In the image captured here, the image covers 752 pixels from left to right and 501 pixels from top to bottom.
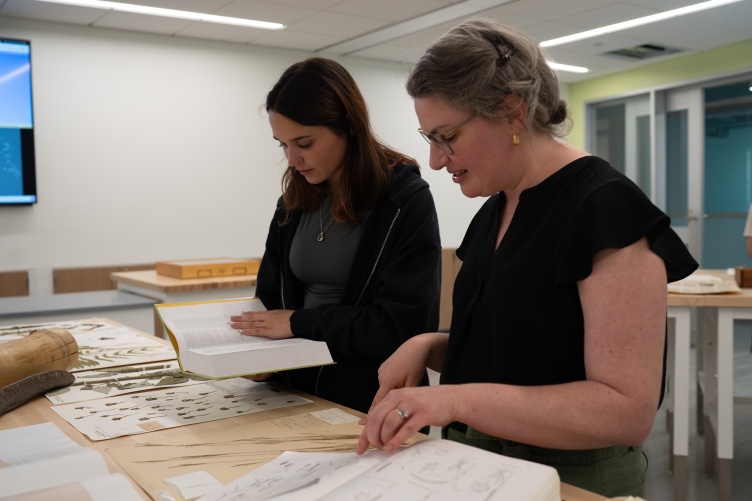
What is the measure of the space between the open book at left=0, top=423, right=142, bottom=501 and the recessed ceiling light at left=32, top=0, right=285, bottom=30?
4416mm

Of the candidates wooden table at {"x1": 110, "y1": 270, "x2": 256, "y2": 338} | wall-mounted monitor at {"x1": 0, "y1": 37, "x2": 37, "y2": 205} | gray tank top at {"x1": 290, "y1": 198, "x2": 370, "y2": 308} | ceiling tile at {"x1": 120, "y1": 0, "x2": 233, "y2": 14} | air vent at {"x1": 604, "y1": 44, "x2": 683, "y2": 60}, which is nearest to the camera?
gray tank top at {"x1": 290, "y1": 198, "x2": 370, "y2": 308}

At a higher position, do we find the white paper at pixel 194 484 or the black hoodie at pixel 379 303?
the black hoodie at pixel 379 303

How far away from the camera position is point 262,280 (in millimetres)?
1793

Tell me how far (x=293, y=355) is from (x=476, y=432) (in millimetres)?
406

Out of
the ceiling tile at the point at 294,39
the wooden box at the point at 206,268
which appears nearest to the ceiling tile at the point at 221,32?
the ceiling tile at the point at 294,39

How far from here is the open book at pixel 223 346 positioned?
4.18 ft

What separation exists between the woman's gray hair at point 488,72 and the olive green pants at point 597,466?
497 millimetres

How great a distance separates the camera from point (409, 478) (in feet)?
2.71

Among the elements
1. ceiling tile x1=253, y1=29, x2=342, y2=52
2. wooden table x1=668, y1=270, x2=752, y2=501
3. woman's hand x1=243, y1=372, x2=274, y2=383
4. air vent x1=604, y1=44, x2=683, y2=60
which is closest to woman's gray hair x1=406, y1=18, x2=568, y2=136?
woman's hand x1=243, y1=372, x2=274, y2=383

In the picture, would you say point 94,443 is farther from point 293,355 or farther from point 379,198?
point 379,198

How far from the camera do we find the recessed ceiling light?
4906mm

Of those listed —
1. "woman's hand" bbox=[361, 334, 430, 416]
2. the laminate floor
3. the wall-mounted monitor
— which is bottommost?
the laminate floor

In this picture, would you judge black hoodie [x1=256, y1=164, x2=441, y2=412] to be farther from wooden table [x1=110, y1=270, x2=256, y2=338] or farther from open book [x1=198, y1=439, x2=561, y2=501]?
wooden table [x1=110, y1=270, x2=256, y2=338]

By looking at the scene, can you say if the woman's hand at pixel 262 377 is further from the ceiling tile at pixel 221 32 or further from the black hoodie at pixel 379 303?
the ceiling tile at pixel 221 32
